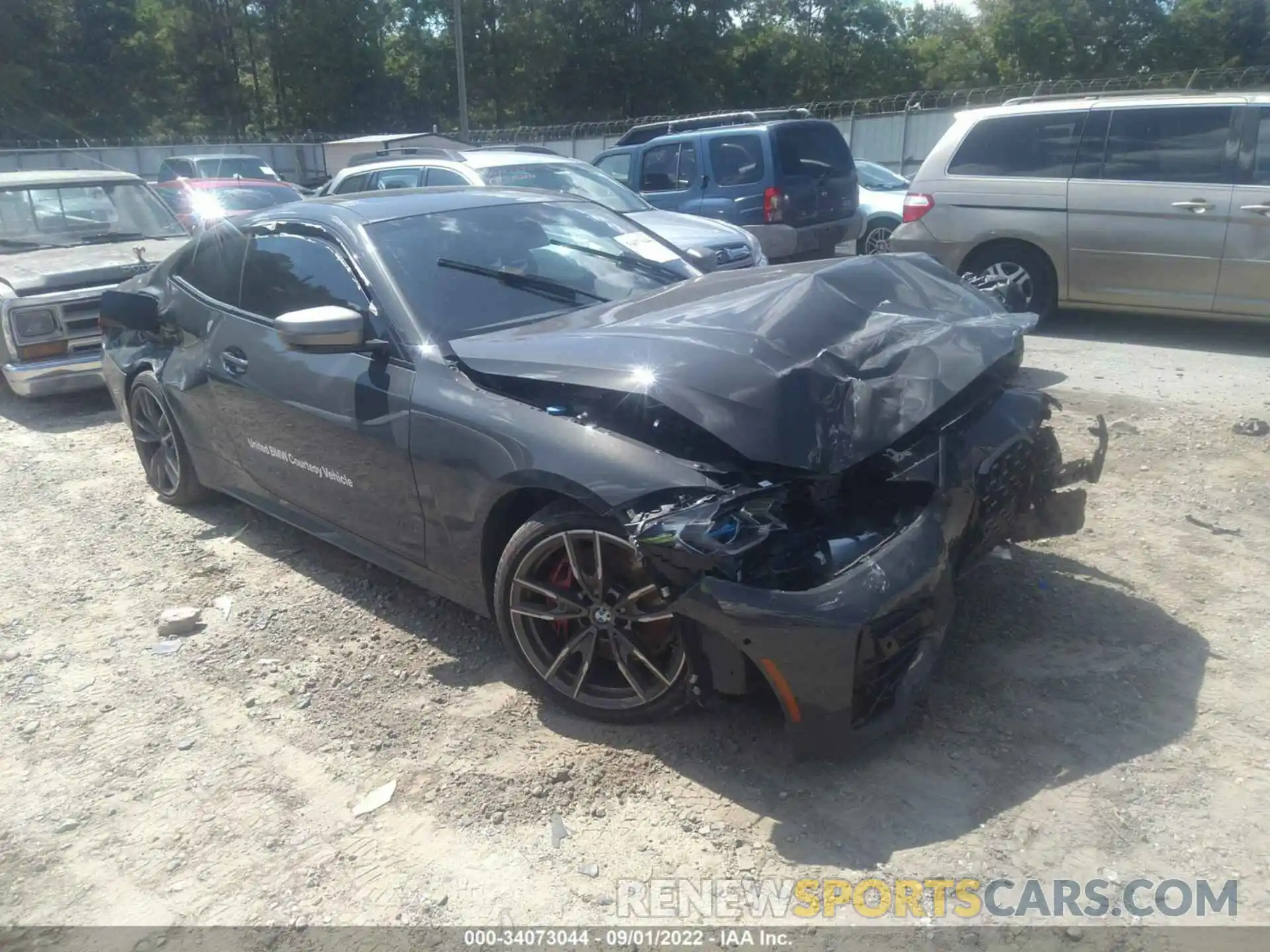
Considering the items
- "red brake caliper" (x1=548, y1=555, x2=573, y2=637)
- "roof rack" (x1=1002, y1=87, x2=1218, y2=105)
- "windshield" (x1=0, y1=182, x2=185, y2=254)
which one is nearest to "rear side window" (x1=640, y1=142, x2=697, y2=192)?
"roof rack" (x1=1002, y1=87, x2=1218, y2=105)

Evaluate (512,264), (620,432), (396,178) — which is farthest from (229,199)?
(620,432)

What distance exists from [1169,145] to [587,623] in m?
6.91

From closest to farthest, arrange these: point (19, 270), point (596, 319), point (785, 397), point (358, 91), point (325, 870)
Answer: point (325, 870) < point (785, 397) < point (596, 319) < point (19, 270) < point (358, 91)

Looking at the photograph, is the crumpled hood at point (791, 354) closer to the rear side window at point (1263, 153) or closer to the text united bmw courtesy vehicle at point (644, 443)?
the text united bmw courtesy vehicle at point (644, 443)

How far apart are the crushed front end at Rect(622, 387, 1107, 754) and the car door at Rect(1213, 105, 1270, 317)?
17.7 ft

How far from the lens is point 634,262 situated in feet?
15.2

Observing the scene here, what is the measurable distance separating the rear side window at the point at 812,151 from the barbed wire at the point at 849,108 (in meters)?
7.10

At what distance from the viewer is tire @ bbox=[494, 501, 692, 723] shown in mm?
3127

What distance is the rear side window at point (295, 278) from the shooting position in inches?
161

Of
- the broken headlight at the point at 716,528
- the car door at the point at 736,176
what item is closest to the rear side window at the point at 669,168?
the car door at the point at 736,176

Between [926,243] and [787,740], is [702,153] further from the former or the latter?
[787,740]

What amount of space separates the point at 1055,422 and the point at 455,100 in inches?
1900

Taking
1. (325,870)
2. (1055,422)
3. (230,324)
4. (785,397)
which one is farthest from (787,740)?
(1055,422)

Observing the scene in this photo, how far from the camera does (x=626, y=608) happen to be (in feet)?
10.3
